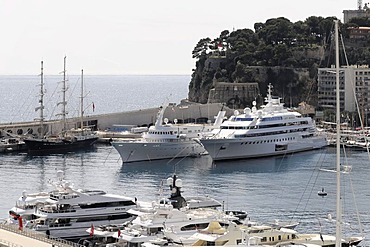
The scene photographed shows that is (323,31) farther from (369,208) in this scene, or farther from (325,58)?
(369,208)

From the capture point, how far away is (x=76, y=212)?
39.2 m

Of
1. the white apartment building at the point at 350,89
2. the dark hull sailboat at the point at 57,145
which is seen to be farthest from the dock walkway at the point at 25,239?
the white apartment building at the point at 350,89

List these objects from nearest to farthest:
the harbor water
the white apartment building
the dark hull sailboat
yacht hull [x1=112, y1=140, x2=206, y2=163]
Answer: the harbor water < yacht hull [x1=112, y1=140, x2=206, y2=163] < the dark hull sailboat < the white apartment building

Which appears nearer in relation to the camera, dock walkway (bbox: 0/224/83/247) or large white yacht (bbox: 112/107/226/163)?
dock walkway (bbox: 0/224/83/247)

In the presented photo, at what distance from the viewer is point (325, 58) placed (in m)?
101

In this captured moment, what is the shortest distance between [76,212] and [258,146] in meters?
35.7

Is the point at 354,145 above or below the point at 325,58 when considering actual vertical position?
below

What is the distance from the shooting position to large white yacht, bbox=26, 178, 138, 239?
38750mm

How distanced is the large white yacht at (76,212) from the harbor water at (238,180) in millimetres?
6700

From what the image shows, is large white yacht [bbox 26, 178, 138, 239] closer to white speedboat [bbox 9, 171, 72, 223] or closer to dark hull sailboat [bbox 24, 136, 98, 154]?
white speedboat [bbox 9, 171, 72, 223]

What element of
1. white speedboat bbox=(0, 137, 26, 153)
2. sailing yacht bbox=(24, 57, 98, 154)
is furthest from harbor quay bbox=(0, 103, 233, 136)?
white speedboat bbox=(0, 137, 26, 153)

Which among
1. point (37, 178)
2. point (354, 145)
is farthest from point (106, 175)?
point (354, 145)

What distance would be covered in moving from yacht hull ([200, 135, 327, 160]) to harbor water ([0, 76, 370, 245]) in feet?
2.22

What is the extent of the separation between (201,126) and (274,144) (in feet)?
17.4
